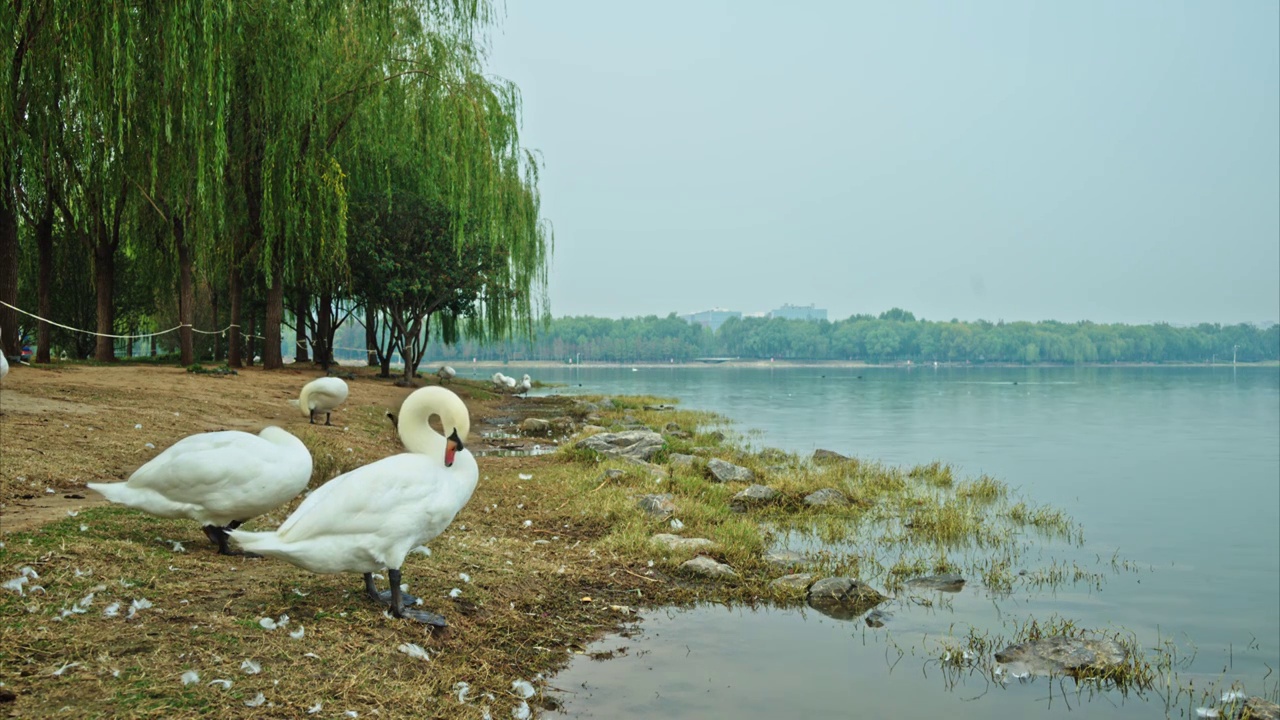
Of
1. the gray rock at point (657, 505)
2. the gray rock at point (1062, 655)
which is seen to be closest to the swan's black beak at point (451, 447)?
the gray rock at point (1062, 655)

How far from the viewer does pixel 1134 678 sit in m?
5.85

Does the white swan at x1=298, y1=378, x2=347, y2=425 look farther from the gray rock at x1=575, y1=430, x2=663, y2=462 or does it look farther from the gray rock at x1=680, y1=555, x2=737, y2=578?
the gray rock at x1=680, y1=555, x2=737, y2=578

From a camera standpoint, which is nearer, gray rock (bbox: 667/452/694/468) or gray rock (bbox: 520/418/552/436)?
gray rock (bbox: 667/452/694/468)

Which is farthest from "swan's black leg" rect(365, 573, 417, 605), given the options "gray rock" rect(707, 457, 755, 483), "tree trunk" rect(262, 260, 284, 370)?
"tree trunk" rect(262, 260, 284, 370)

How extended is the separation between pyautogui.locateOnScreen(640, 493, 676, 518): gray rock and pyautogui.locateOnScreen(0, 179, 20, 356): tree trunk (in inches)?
518

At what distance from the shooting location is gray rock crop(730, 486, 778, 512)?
35.6ft

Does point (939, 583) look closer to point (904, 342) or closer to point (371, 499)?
point (371, 499)

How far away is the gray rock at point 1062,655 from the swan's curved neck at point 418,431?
3.91 meters

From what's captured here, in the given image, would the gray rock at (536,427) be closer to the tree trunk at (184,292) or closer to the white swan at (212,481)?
the tree trunk at (184,292)

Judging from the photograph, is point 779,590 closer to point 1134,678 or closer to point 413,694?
point 1134,678

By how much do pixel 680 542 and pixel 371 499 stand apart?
3.80m

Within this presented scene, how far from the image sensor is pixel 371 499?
15.7 ft

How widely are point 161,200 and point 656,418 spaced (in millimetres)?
13024

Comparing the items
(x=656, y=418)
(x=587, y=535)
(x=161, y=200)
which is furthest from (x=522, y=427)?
(x=587, y=535)
